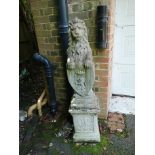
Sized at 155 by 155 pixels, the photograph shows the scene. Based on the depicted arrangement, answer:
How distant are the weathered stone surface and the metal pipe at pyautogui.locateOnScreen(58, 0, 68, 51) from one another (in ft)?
1.55

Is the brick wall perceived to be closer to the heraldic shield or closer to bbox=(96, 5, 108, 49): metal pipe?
bbox=(96, 5, 108, 49): metal pipe

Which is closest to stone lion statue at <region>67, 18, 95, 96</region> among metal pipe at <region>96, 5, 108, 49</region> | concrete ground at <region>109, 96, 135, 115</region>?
metal pipe at <region>96, 5, 108, 49</region>

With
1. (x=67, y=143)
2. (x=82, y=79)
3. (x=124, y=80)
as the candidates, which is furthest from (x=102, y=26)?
(x=67, y=143)

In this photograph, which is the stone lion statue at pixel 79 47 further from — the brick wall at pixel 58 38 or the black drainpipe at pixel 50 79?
the black drainpipe at pixel 50 79

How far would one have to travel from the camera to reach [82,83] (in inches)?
92.5

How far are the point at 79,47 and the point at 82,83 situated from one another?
431mm

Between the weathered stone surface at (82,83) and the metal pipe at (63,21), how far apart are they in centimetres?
47

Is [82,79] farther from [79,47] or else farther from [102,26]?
[102,26]

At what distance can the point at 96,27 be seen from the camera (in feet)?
8.30

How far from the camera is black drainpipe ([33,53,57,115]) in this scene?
2808 millimetres

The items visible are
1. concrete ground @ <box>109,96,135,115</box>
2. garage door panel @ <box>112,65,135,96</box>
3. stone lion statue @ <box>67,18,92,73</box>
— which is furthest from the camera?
garage door panel @ <box>112,65,135,96</box>
